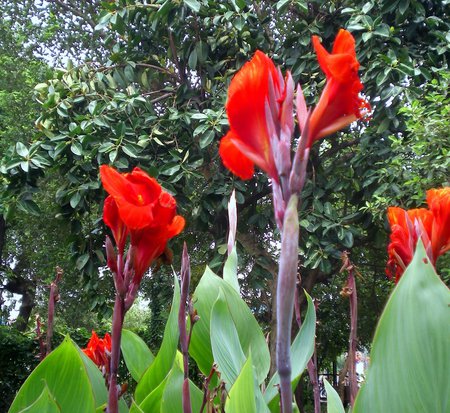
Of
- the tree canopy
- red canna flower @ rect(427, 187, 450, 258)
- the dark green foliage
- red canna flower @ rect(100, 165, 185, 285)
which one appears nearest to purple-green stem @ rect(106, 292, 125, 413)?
red canna flower @ rect(100, 165, 185, 285)

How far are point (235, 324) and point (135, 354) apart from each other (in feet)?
1.15

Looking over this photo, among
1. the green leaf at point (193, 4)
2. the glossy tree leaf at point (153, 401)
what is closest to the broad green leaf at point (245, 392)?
the glossy tree leaf at point (153, 401)

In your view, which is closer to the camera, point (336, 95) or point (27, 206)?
point (336, 95)

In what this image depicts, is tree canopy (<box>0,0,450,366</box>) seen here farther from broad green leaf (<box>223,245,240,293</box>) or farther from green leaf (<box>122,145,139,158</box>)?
broad green leaf (<box>223,245,240,293</box>)

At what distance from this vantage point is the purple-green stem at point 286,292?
0.48 m

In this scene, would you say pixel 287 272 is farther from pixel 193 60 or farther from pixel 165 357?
pixel 193 60

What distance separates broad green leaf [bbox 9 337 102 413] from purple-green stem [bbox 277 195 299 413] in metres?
0.35

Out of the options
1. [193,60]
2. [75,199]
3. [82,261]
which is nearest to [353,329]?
[75,199]

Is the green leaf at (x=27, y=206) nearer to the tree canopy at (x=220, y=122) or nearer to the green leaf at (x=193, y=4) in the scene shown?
the tree canopy at (x=220, y=122)

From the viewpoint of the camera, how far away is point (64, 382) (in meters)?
0.77

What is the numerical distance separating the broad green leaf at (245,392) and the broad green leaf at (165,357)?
27cm

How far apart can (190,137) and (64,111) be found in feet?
3.72

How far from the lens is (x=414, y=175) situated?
165 inches

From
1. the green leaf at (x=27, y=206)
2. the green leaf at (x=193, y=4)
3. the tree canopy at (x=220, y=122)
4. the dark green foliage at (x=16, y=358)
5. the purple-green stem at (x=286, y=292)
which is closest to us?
the purple-green stem at (x=286, y=292)
